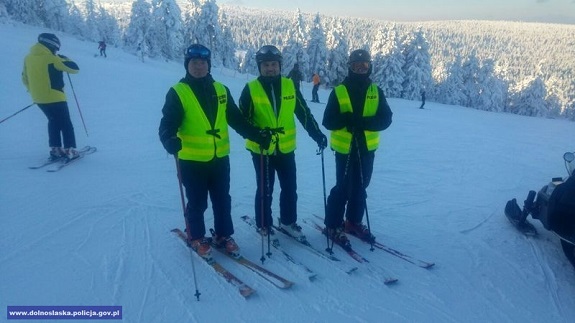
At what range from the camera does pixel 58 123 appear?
23.5ft

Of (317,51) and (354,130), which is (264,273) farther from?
(317,51)

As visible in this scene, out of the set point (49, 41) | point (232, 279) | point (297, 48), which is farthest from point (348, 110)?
point (297, 48)

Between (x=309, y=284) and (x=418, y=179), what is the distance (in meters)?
4.79

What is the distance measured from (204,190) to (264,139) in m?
0.89

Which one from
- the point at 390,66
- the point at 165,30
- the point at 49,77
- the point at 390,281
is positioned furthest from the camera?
the point at 165,30

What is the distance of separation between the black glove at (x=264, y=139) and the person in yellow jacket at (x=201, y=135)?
0.01 meters

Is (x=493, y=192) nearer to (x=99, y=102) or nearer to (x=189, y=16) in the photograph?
(x=99, y=102)

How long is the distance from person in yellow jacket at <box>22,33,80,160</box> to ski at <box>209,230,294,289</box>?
190 inches

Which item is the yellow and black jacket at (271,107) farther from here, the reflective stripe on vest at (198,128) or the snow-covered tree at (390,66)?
the snow-covered tree at (390,66)

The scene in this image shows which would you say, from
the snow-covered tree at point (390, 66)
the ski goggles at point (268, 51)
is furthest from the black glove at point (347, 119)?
the snow-covered tree at point (390, 66)

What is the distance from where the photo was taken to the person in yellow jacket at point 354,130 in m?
4.28

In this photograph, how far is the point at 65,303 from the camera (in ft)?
11.3

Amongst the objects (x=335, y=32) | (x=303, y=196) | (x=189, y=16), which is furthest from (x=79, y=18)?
(x=303, y=196)

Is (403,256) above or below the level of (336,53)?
below
